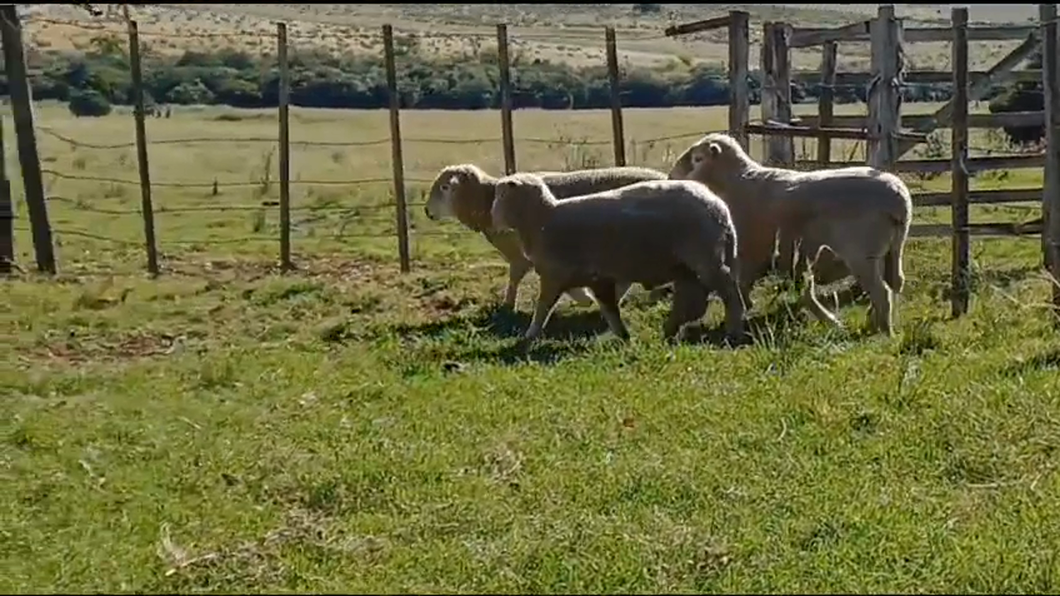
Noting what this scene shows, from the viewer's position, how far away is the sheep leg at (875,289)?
11.2 metres

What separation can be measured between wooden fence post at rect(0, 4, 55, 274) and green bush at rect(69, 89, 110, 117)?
759 inches

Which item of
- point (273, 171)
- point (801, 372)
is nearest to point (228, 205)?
point (273, 171)

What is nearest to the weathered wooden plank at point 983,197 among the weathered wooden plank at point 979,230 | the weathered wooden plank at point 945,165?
the weathered wooden plank at point 945,165

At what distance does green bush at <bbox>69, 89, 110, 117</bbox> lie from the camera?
3538 cm

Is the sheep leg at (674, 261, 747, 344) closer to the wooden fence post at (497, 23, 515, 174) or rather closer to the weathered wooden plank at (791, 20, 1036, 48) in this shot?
the weathered wooden plank at (791, 20, 1036, 48)

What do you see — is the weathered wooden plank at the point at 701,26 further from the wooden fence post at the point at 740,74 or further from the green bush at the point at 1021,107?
the green bush at the point at 1021,107

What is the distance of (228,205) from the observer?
2227cm

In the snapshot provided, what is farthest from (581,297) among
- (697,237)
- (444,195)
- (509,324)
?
(697,237)

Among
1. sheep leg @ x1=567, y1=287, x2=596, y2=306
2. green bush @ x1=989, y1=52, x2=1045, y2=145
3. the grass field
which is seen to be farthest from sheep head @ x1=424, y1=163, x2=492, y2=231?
green bush @ x1=989, y1=52, x2=1045, y2=145

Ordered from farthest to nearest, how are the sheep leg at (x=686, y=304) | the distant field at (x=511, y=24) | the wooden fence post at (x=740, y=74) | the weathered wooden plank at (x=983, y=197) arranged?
the distant field at (x=511, y=24) → the wooden fence post at (x=740, y=74) → the weathered wooden plank at (x=983, y=197) → the sheep leg at (x=686, y=304)

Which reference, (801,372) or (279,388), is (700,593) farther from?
(279,388)

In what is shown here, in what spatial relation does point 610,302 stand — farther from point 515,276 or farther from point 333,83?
point 333,83

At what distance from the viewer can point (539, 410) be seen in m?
8.80

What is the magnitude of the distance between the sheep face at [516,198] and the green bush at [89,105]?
25.4 meters
